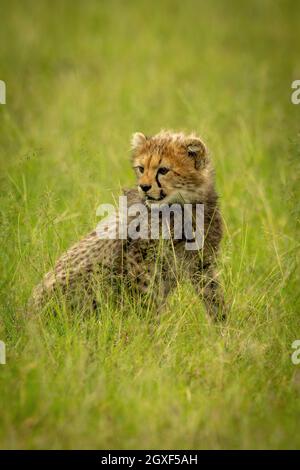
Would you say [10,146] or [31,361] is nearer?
[31,361]

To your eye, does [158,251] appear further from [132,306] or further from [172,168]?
[172,168]

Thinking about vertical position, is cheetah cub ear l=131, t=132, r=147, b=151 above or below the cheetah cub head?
above

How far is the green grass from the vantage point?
3.16 m

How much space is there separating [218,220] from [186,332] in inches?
33.2

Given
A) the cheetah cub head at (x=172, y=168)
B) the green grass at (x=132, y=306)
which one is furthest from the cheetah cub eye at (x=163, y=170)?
the green grass at (x=132, y=306)

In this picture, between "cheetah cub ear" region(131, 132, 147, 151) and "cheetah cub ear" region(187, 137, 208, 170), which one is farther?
"cheetah cub ear" region(131, 132, 147, 151)

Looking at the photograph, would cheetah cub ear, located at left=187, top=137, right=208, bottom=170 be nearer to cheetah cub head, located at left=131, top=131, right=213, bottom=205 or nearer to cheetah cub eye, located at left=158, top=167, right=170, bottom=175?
cheetah cub head, located at left=131, top=131, right=213, bottom=205

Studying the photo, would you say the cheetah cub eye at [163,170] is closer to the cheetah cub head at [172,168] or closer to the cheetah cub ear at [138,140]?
the cheetah cub head at [172,168]

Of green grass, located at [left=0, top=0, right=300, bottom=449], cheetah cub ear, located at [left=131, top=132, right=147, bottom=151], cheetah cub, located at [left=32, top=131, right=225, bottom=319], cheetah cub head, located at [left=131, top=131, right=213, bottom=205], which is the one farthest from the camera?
cheetah cub ear, located at [left=131, top=132, right=147, bottom=151]

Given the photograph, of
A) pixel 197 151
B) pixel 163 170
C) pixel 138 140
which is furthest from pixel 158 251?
pixel 138 140

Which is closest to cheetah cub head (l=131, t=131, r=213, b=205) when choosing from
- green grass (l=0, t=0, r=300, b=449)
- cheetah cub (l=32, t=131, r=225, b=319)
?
cheetah cub (l=32, t=131, r=225, b=319)

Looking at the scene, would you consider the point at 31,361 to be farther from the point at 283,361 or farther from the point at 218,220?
the point at 218,220

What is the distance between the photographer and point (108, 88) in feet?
28.9

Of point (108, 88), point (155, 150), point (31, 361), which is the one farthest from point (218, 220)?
point (108, 88)
